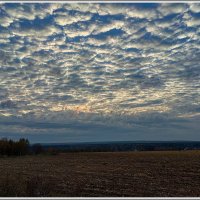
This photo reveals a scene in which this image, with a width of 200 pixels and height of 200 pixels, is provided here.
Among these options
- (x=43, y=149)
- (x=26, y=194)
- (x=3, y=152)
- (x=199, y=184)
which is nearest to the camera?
(x=26, y=194)

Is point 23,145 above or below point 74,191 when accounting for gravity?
above

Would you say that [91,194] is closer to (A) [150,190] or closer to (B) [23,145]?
(A) [150,190]

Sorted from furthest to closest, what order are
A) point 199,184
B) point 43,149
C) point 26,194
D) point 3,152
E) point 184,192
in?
point 43,149, point 3,152, point 199,184, point 184,192, point 26,194

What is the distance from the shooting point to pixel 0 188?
Answer: 19.1 metres

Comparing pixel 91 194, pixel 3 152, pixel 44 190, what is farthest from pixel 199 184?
pixel 3 152

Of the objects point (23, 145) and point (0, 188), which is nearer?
point (0, 188)

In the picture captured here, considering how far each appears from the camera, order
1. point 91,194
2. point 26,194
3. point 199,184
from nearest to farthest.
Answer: point 26,194, point 91,194, point 199,184

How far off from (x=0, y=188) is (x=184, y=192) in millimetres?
12365

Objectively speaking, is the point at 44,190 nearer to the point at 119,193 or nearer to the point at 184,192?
the point at 119,193

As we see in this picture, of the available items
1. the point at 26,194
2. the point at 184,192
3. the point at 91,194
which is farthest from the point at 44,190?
the point at 184,192

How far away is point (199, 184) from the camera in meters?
28.9

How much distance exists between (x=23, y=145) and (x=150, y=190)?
9862cm

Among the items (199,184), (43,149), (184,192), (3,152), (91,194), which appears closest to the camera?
(91,194)

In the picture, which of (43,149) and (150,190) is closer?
(150,190)
